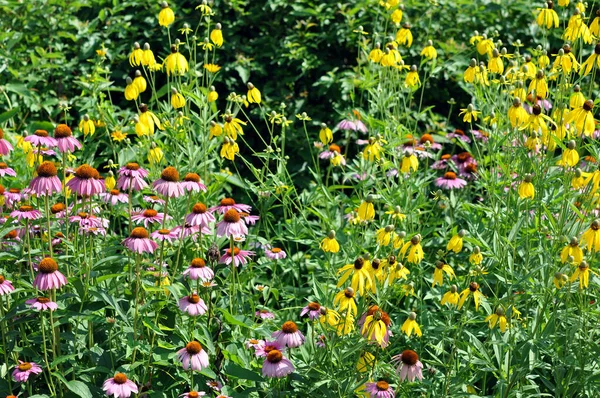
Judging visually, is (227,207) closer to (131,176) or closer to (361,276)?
(131,176)

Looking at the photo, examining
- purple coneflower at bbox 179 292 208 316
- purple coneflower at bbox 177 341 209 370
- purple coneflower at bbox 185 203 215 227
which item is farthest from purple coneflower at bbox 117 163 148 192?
purple coneflower at bbox 177 341 209 370

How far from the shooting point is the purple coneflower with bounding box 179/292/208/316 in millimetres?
2662

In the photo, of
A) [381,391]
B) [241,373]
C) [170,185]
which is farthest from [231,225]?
[381,391]

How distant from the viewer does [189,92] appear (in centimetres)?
338

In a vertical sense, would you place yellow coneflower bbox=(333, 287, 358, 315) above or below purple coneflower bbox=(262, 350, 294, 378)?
above

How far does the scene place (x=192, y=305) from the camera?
2.68 metres

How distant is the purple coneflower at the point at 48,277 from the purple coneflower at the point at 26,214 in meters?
0.35

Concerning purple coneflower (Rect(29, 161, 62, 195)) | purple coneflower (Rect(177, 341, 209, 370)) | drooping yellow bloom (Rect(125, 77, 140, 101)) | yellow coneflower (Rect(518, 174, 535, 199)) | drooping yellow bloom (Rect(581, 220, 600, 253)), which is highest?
purple coneflower (Rect(29, 161, 62, 195))

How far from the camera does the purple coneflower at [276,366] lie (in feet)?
8.45

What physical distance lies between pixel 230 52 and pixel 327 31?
22.9 inches

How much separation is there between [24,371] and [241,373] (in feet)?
2.20

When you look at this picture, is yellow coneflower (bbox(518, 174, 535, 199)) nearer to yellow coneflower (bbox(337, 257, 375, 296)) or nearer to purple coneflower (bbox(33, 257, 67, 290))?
yellow coneflower (bbox(337, 257, 375, 296))

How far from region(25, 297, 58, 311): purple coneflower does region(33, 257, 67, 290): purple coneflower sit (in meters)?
0.05

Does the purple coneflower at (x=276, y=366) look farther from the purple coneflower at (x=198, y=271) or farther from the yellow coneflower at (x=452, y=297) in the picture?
the yellow coneflower at (x=452, y=297)
